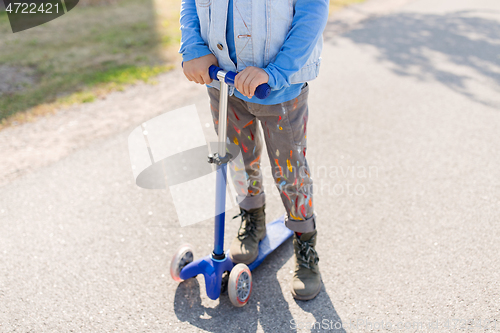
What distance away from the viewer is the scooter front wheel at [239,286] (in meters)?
1.91

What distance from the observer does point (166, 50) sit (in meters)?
5.47

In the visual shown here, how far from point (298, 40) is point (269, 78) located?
0.19 meters

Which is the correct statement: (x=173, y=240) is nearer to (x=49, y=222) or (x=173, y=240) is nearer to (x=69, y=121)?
(x=49, y=222)

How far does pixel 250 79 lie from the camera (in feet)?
4.99

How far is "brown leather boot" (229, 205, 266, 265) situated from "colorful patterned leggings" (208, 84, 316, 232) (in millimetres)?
233

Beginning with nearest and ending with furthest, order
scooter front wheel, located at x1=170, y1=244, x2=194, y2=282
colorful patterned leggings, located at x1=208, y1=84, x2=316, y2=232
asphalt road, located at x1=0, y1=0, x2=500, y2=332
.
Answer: colorful patterned leggings, located at x1=208, y1=84, x2=316, y2=232 < asphalt road, located at x1=0, y1=0, x2=500, y2=332 < scooter front wheel, located at x1=170, y1=244, x2=194, y2=282

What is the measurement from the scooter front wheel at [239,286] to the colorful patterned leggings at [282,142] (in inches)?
13.6

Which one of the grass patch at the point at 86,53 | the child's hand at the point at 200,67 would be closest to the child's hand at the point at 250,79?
the child's hand at the point at 200,67

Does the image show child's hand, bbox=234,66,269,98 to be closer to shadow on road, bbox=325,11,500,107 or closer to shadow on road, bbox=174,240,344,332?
shadow on road, bbox=174,240,344,332

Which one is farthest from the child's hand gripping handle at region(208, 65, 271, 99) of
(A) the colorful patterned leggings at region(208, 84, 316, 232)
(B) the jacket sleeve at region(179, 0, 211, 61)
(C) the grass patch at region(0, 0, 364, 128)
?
(C) the grass patch at region(0, 0, 364, 128)

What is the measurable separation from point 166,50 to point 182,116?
77.9 inches

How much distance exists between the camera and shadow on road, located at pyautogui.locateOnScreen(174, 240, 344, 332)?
189cm

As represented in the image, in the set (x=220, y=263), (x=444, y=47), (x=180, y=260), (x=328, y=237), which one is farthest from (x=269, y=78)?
(x=444, y=47)

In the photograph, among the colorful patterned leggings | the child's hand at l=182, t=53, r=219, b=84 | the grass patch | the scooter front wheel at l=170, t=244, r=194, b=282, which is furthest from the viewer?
the grass patch
